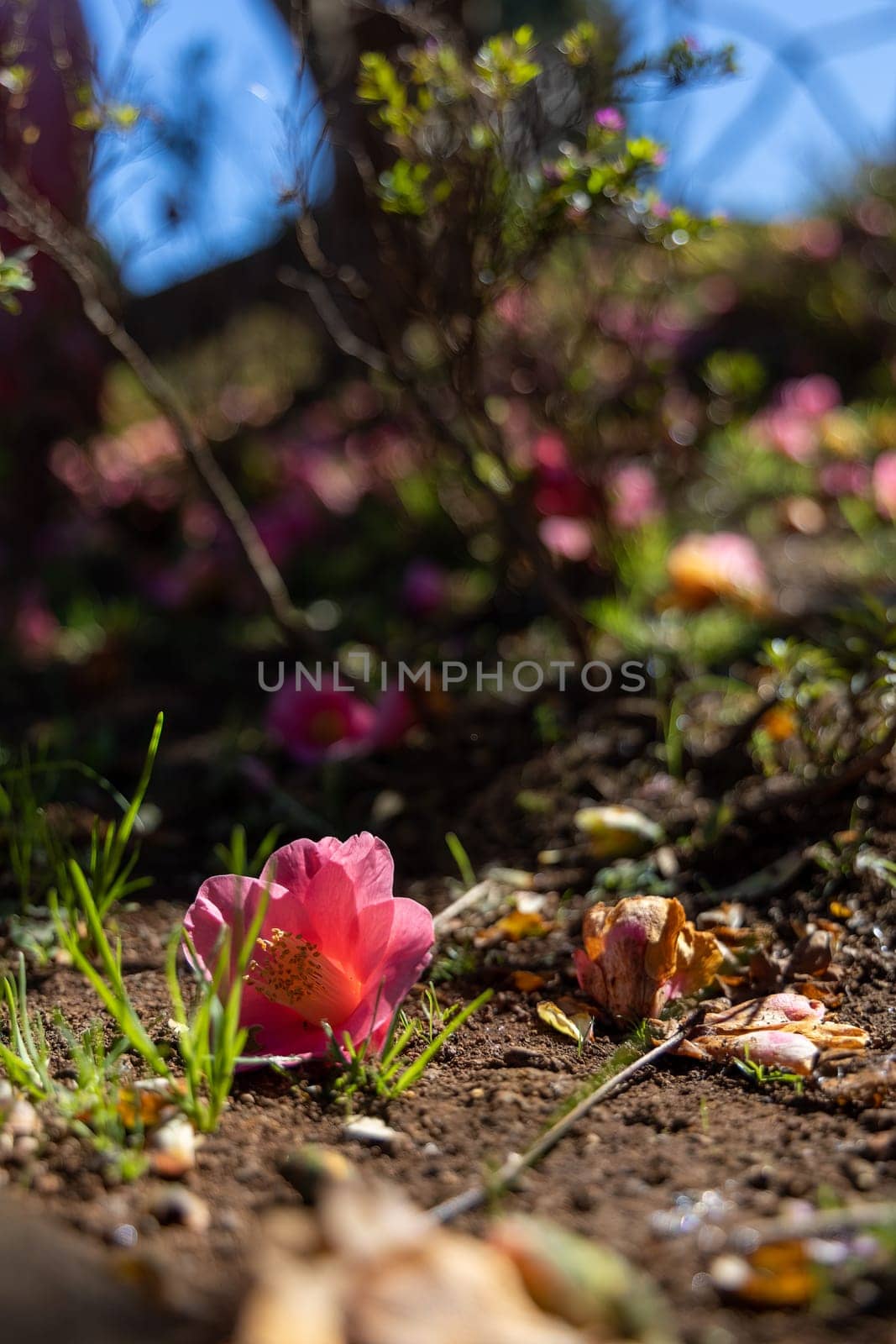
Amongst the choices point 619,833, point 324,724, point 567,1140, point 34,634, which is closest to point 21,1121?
point 567,1140

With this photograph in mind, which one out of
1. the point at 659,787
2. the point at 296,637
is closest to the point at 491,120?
the point at 296,637

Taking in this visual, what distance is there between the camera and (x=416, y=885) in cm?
170

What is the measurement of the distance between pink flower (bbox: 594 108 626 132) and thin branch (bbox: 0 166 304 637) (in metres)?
0.86

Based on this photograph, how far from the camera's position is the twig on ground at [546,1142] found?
0.86m

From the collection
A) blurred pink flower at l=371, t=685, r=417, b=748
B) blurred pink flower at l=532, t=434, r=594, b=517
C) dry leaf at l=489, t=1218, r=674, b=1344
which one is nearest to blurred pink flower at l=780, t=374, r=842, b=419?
blurred pink flower at l=532, t=434, r=594, b=517

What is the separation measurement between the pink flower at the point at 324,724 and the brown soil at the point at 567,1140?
502 mm

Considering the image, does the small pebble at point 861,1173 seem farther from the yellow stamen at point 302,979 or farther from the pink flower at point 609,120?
the pink flower at point 609,120

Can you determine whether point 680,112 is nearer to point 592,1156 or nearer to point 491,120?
point 491,120

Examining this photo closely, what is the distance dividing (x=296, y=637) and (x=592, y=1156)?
1366 millimetres

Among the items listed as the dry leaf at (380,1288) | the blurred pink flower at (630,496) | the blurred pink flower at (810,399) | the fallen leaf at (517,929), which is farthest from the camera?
the blurred pink flower at (810,399)

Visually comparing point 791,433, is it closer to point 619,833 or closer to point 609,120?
point 609,120

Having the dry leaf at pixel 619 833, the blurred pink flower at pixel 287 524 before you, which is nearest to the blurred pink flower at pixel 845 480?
the blurred pink flower at pixel 287 524

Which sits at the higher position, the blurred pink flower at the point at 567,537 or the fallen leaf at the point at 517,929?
the blurred pink flower at the point at 567,537

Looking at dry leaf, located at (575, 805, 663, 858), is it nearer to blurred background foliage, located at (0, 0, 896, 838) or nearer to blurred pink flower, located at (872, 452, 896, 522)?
→ blurred background foliage, located at (0, 0, 896, 838)
